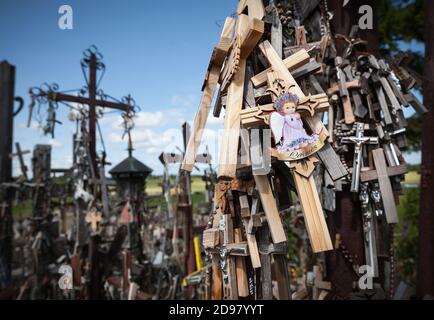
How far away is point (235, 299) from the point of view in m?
1.43

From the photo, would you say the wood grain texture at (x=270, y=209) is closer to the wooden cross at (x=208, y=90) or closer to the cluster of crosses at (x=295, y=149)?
the cluster of crosses at (x=295, y=149)

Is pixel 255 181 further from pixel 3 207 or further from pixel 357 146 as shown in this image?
pixel 3 207

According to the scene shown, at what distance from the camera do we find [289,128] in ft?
4.00

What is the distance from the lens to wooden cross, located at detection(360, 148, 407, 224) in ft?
6.09

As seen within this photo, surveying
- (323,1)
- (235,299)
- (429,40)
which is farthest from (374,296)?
(429,40)

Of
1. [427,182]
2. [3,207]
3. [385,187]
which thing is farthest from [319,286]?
[3,207]

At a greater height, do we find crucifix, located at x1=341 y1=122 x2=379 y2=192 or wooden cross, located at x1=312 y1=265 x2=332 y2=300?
crucifix, located at x1=341 y1=122 x2=379 y2=192

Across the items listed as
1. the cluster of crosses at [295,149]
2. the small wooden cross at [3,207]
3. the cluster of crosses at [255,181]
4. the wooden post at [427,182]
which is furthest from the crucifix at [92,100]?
the wooden post at [427,182]

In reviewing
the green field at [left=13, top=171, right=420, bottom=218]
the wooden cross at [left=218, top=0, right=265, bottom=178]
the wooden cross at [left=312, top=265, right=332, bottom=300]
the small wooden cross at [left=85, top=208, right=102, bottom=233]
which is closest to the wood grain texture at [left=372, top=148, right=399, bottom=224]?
the wooden cross at [left=312, top=265, right=332, bottom=300]

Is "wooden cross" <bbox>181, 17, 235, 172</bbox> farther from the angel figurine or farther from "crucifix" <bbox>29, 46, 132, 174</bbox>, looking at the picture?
"crucifix" <bbox>29, 46, 132, 174</bbox>

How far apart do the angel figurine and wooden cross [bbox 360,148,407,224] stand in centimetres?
95

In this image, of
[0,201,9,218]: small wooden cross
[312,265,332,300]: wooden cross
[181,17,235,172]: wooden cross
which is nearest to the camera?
[181,17,235,172]: wooden cross
